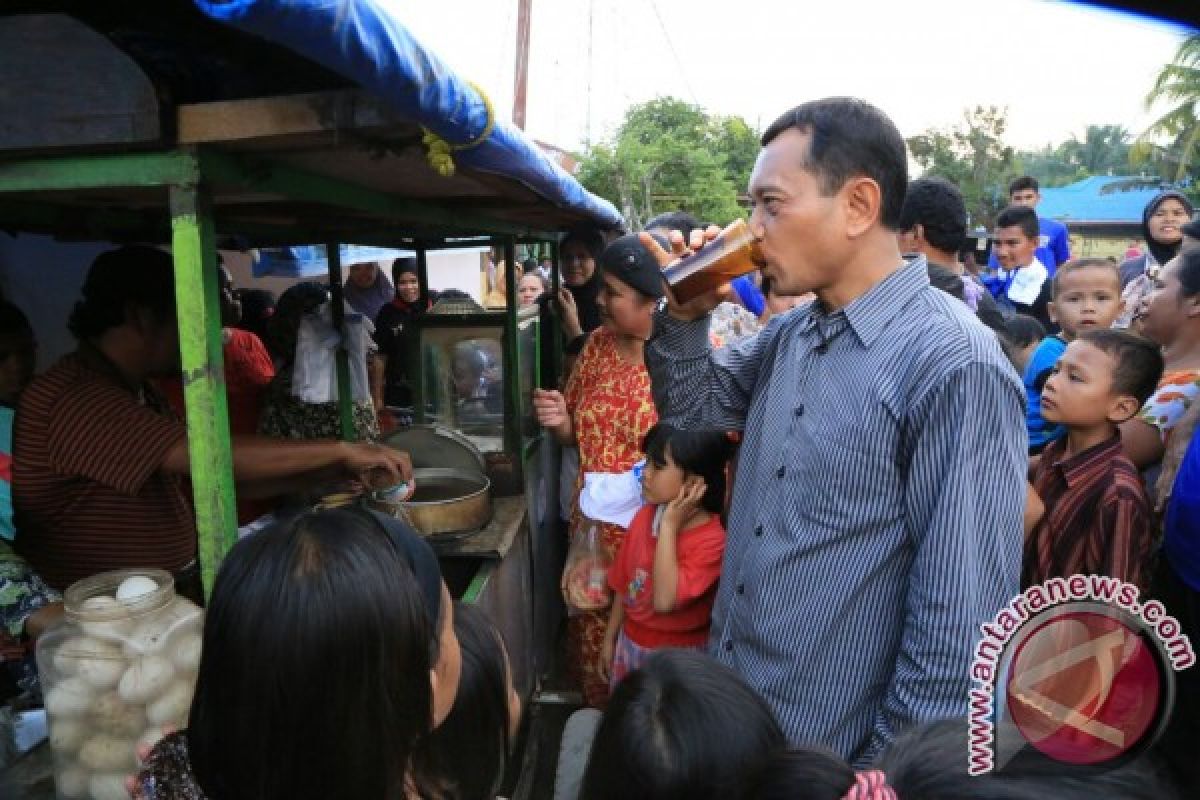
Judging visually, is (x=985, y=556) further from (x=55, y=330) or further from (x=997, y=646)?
(x=55, y=330)

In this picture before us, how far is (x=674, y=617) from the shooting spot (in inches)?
108

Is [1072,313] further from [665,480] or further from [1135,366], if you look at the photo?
[665,480]

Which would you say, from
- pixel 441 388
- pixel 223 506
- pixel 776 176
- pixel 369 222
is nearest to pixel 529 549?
pixel 441 388

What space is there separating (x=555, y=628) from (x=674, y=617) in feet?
6.38

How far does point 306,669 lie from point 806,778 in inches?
24.8

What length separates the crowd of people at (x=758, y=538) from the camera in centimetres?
97

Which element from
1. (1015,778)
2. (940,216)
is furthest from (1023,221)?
(1015,778)

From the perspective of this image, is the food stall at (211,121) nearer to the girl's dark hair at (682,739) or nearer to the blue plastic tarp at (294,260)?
the girl's dark hair at (682,739)

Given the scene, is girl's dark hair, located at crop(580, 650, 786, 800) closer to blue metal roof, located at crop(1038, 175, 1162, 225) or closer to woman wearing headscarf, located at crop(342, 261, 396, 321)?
woman wearing headscarf, located at crop(342, 261, 396, 321)

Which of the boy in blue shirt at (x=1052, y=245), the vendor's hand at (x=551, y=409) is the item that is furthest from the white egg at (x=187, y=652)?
the boy in blue shirt at (x=1052, y=245)

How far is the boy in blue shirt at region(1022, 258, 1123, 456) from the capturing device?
3.32 m

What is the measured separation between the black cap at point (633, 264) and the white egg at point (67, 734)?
2.26 metres

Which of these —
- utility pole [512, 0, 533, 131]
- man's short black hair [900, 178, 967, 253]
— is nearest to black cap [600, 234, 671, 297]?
man's short black hair [900, 178, 967, 253]

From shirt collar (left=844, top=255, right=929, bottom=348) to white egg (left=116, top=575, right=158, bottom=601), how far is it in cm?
151
